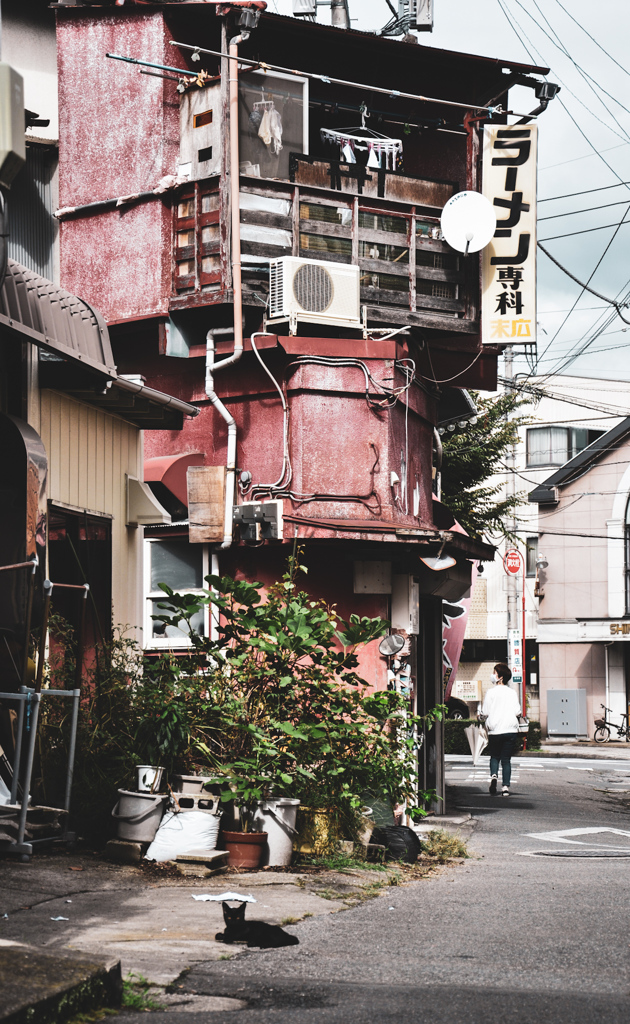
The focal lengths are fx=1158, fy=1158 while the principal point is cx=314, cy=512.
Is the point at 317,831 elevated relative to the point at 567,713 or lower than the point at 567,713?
elevated

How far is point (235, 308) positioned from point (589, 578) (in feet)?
96.9

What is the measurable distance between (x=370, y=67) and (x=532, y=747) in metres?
23.8

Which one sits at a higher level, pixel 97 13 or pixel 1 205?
pixel 97 13

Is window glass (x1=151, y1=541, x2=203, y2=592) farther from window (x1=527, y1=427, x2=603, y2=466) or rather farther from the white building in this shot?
window (x1=527, y1=427, x2=603, y2=466)

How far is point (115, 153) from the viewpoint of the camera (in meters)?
15.2

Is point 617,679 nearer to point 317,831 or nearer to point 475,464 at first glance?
point 475,464

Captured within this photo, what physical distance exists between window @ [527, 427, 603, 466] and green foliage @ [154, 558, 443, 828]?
3792 centimetres

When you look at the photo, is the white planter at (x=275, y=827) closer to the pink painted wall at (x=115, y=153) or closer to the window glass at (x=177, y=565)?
the window glass at (x=177, y=565)

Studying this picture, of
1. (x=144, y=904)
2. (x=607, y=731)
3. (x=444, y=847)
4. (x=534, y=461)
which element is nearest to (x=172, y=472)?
(x=444, y=847)

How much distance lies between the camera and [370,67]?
15.4 metres

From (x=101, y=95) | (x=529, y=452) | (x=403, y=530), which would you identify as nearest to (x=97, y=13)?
(x=101, y=95)

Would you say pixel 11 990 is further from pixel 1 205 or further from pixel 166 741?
pixel 166 741

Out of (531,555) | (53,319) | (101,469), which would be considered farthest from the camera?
(531,555)

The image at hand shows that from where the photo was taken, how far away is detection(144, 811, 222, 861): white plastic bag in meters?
9.30
